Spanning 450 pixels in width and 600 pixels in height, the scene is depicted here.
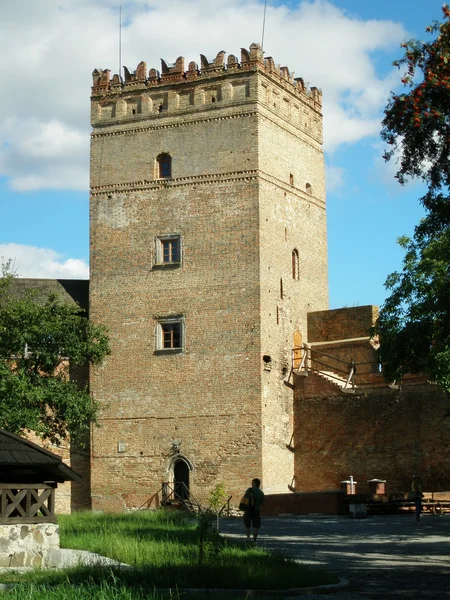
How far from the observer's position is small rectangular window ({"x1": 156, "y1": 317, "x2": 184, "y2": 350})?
35.0 meters

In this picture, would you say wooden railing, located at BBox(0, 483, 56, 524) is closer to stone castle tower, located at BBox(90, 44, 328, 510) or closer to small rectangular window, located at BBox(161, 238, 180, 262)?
stone castle tower, located at BBox(90, 44, 328, 510)

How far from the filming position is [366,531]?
79.1 ft

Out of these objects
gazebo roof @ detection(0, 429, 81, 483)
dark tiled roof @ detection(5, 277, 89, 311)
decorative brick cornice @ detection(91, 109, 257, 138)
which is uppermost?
decorative brick cornice @ detection(91, 109, 257, 138)

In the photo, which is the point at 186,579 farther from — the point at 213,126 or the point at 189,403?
the point at 213,126

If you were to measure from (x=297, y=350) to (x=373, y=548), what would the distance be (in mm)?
16701

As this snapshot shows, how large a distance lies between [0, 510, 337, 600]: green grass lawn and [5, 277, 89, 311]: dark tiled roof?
18.3 metres

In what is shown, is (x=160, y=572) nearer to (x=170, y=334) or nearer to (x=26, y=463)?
(x=26, y=463)

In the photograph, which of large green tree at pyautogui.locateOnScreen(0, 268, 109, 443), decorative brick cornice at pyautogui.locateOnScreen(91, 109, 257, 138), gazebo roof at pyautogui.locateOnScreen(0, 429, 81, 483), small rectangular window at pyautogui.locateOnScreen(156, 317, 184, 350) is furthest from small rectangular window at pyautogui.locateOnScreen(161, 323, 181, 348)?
gazebo roof at pyautogui.locateOnScreen(0, 429, 81, 483)

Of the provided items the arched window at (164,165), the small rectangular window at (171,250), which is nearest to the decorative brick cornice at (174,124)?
the arched window at (164,165)

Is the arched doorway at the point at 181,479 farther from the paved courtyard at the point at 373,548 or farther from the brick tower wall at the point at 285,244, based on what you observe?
the paved courtyard at the point at 373,548

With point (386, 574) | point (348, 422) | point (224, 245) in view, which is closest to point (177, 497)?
point (348, 422)

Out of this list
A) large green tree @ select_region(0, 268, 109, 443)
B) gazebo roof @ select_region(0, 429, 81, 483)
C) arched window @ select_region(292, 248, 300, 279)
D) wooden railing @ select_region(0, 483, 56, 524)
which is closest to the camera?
wooden railing @ select_region(0, 483, 56, 524)

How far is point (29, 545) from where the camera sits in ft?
57.5

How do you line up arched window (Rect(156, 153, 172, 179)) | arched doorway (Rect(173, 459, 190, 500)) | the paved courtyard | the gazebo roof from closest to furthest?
1. the paved courtyard
2. the gazebo roof
3. arched doorway (Rect(173, 459, 190, 500))
4. arched window (Rect(156, 153, 172, 179))
